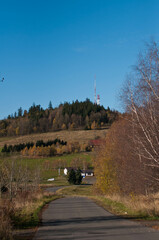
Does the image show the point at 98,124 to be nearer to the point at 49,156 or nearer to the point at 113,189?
the point at 49,156

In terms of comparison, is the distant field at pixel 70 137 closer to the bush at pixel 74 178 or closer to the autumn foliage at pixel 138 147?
the bush at pixel 74 178

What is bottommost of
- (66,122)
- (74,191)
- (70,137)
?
(74,191)

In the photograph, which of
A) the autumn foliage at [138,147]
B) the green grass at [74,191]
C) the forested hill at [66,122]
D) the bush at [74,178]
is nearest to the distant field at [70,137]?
the forested hill at [66,122]

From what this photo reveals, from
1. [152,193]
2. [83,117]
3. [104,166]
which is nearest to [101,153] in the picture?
[104,166]

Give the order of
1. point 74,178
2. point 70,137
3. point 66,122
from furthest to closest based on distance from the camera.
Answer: point 66,122 → point 70,137 → point 74,178

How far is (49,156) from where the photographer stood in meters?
123

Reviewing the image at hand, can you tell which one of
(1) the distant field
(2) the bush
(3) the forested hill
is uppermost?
(3) the forested hill

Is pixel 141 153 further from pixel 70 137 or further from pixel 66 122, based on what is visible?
pixel 66 122

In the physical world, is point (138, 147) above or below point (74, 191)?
above

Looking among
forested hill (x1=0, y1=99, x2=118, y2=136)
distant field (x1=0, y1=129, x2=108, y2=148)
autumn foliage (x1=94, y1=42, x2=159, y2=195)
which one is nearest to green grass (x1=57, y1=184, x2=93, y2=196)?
autumn foliage (x1=94, y1=42, x2=159, y2=195)

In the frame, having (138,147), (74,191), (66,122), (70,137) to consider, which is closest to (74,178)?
(74,191)

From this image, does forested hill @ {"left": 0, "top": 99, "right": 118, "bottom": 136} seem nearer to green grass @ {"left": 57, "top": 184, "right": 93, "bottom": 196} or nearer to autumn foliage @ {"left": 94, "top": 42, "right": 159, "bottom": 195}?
green grass @ {"left": 57, "top": 184, "right": 93, "bottom": 196}

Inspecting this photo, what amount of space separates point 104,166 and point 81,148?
95425mm

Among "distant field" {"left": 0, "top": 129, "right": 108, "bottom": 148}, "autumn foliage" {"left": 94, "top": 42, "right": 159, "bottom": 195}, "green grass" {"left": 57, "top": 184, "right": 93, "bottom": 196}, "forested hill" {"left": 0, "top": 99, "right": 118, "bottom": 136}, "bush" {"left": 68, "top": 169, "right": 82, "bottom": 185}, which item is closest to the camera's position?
"autumn foliage" {"left": 94, "top": 42, "right": 159, "bottom": 195}
